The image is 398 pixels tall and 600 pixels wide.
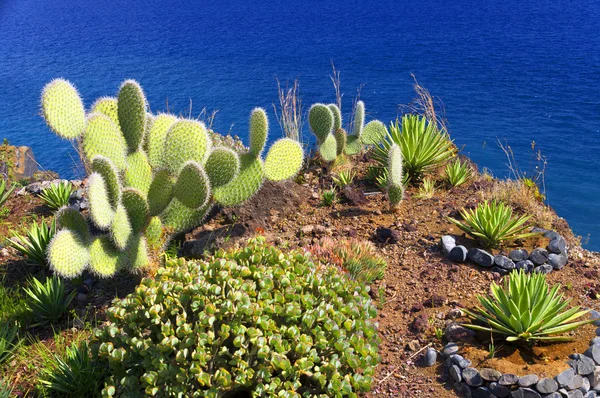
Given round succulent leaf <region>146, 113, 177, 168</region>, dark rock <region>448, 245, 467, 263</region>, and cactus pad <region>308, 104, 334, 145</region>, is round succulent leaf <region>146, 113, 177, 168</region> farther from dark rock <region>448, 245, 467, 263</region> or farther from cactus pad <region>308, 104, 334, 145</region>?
dark rock <region>448, 245, 467, 263</region>

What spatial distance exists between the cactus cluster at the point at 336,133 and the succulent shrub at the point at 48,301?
3.23 metres

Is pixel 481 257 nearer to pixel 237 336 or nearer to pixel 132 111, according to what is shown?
pixel 237 336

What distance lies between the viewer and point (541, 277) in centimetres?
405

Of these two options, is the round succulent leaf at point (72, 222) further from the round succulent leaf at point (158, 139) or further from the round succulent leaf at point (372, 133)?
the round succulent leaf at point (372, 133)

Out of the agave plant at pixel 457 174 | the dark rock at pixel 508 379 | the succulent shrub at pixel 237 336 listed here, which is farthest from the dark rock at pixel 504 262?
the succulent shrub at pixel 237 336

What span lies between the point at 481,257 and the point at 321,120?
2481 mm

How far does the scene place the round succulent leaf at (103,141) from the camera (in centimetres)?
481

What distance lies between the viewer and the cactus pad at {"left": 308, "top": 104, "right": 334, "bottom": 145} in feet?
21.2

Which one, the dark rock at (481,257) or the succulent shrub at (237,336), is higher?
the dark rock at (481,257)

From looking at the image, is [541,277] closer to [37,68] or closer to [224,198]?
[224,198]

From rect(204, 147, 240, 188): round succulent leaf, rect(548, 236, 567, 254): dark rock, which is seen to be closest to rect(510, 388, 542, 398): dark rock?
rect(548, 236, 567, 254): dark rock

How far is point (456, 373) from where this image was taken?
12.0ft

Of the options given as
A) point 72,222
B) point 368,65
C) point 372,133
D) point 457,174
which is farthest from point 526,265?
point 368,65

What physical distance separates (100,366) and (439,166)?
4380mm
